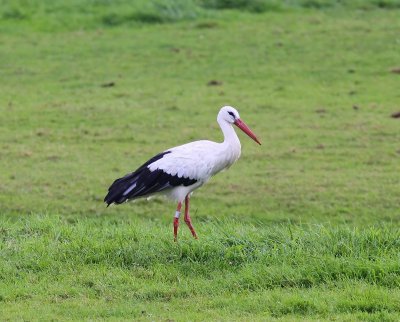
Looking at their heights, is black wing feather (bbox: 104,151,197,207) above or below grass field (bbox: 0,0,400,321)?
above

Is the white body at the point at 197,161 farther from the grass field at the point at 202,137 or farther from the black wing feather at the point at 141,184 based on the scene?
the grass field at the point at 202,137

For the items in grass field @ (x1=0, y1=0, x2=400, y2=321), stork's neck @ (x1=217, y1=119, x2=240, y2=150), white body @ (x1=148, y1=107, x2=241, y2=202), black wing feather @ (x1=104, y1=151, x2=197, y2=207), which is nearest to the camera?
grass field @ (x1=0, y1=0, x2=400, y2=321)

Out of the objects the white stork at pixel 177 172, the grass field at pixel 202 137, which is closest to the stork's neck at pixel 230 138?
the white stork at pixel 177 172

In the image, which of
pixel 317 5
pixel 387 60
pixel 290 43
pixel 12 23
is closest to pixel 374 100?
pixel 387 60

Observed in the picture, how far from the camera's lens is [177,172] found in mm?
9000

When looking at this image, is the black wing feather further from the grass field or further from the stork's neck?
the stork's neck

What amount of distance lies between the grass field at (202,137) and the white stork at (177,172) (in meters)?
0.39

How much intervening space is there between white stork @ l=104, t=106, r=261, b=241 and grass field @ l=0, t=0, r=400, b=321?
1.28ft

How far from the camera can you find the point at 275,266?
25.2 ft

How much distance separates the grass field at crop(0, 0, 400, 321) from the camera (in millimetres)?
7367

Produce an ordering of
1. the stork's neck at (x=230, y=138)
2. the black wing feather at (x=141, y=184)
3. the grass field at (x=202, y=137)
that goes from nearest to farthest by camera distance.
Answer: the grass field at (x=202, y=137)
the black wing feather at (x=141, y=184)
the stork's neck at (x=230, y=138)

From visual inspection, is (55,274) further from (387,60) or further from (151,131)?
(387,60)

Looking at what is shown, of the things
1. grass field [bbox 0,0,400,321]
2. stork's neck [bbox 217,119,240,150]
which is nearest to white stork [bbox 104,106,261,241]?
stork's neck [bbox 217,119,240,150]

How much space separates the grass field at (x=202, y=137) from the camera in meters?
7.37
